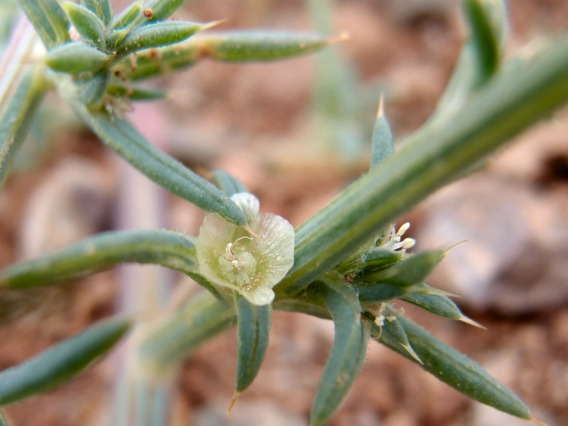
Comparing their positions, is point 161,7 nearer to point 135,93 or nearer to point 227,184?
point 135,93

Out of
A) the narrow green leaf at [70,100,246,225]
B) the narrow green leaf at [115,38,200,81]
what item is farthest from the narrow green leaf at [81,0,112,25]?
the narrow green leaf at [70,100,246,225]

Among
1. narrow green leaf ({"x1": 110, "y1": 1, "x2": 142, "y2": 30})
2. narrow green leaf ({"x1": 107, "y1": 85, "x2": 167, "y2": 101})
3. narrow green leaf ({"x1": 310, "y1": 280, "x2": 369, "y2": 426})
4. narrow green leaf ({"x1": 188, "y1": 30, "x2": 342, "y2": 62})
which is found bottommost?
narrow green leaf ({"x1": 310, "y1": 280, "x2": 369, "y2": 426})

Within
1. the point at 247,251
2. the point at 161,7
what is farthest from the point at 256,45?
the point at 247,251

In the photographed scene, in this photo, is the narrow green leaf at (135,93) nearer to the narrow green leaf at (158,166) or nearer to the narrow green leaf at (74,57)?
the narrow green leaf at (158,166)

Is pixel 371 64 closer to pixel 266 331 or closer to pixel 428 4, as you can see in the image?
pixel 428 4

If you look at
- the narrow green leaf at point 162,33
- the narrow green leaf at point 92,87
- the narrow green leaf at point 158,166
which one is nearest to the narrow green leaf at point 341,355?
the narrow green leaf at point 158,166

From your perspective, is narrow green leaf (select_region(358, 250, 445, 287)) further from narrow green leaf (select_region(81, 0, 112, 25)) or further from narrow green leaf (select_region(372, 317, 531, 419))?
narrow green leaf (select_region(81, 0, 112, 25))
